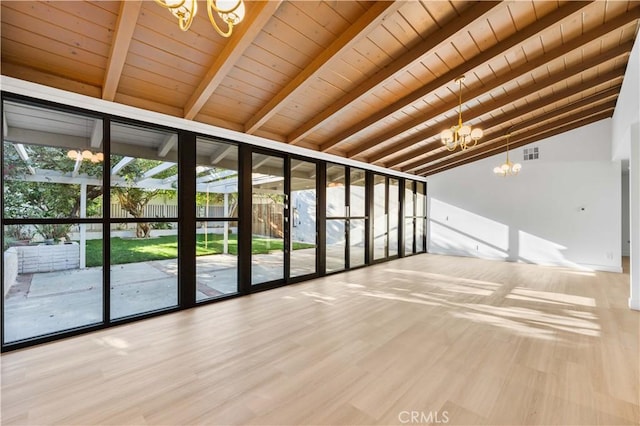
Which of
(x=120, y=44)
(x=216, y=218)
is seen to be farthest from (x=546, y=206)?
(x=120, y=44)

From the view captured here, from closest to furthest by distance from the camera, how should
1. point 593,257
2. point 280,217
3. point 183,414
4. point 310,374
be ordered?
point 183,414
point 310,374
point 280,217
point 593,257

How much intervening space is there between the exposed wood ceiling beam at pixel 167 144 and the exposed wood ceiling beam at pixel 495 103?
3.67m

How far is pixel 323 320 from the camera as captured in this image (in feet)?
11.7

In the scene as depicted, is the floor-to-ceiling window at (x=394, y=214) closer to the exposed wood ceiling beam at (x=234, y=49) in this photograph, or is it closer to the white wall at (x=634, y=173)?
the white wall at (x=634, y=173)

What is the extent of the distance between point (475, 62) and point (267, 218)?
3818mm

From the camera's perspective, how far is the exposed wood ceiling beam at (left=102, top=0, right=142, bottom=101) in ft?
7.14

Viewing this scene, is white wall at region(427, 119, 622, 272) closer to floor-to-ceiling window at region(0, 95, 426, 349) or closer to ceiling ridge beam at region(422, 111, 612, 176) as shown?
ceiling ridge beam at region(422, 111, 612, 176)

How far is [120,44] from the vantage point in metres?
2.46

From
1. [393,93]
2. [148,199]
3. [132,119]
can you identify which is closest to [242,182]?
[148,199]

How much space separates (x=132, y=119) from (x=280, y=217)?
2644mm

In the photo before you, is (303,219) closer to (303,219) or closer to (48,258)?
(303,219)

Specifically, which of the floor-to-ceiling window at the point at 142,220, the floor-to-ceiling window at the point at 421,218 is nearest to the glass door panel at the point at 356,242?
the floor-to-ceiling window at the point at 421,218

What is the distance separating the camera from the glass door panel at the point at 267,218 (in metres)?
4.88

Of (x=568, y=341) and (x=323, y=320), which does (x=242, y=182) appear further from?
(x=568, y=341)
